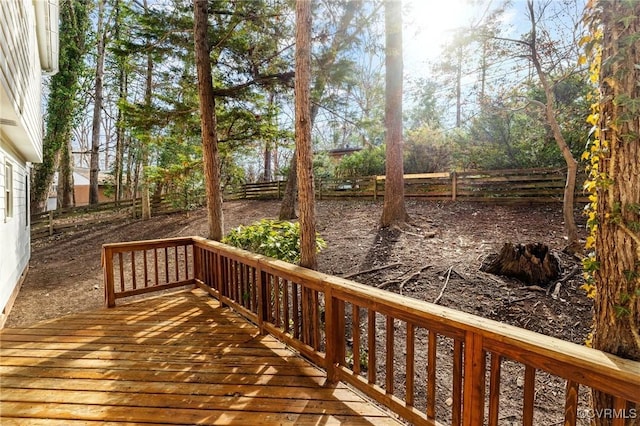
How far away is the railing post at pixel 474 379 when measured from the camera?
1.55 meters

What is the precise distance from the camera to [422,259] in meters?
5.71

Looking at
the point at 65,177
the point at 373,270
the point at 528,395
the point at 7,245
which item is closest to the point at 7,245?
the point at 7,245

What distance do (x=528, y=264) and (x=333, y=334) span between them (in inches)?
145

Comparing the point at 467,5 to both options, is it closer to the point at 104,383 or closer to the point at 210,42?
the point at 210,42

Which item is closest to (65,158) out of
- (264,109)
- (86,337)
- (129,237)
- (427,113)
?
(129,237)

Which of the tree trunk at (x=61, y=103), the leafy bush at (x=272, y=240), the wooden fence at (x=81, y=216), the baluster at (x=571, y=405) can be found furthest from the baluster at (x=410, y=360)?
the tree trunk at (x=61, y=103)

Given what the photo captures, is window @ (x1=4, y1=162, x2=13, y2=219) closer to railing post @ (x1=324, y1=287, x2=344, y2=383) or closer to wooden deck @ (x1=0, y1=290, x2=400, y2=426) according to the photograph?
wooden deck @ (x1=0, y1=290, x2=400, y2=426)

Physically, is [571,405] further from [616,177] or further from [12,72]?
[12,72]

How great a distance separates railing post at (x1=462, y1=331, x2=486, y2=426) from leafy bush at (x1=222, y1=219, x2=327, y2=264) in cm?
261

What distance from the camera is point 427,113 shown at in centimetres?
1736

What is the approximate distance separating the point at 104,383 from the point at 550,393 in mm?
3778

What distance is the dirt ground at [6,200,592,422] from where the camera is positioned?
166 inches

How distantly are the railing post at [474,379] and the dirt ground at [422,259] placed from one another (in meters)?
2.75

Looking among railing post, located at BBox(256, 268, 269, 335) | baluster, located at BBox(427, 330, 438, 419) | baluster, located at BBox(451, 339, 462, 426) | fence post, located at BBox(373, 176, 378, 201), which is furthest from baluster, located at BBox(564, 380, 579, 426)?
fence post, located at BBox(373, 176, 378, 201)
